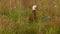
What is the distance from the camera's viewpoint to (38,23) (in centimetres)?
472

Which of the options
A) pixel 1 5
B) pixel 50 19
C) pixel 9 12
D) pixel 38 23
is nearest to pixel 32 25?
pixel 38 23

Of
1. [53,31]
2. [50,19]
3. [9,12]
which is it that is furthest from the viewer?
[9,12]

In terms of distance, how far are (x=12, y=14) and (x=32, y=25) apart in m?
0.77

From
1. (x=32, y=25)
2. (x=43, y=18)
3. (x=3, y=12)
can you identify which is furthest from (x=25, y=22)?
(x=3, y=12)

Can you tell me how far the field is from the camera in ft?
14.8

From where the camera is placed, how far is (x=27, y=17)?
16.4 feet

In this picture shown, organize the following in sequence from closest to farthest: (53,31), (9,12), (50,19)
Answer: (53,31) → (50,19) → (9,12)

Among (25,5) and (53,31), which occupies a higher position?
(25,5)

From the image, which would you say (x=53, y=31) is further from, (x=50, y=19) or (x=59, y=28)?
(x=50, y=19)

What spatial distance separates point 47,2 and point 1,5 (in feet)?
3.31

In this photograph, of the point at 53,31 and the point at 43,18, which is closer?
the point at 53,31

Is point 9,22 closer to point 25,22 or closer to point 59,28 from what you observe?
point 25,22

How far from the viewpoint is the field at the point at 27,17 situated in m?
4.50

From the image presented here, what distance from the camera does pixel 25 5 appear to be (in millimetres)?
5590
